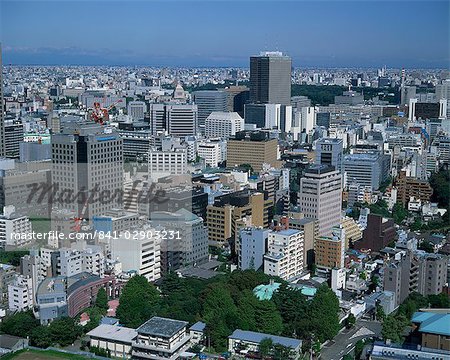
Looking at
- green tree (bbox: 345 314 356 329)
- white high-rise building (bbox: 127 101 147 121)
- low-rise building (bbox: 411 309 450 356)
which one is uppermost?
white high-rise building (bbox: 127 101 147 121)

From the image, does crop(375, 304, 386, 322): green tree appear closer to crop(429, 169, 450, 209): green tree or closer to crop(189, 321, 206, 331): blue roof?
crop(189, 321, 206, 331): blue roof

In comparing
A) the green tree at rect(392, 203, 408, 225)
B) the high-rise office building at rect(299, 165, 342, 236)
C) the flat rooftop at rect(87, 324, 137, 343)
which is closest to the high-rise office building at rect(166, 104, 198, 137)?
the green tree at rect(392, 203, 408, 225)

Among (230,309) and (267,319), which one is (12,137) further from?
(267,319)

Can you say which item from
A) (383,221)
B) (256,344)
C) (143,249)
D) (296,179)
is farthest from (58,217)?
(296,179)

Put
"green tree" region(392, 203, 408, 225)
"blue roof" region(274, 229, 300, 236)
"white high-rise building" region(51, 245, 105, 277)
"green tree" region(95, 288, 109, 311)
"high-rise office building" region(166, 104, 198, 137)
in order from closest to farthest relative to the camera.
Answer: "green tree" region(95, 288, 109, 311) → "white high-rise building" region(51, 245, 105, 277) → "blue roof" region(274, 229, 300, 236) → "green tree" region(392, 203, 408, 225) → "high-rise office building" region(166, 104, 198, 137)

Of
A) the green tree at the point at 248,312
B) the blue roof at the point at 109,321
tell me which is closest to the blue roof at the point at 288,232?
the green tree at the point at 248,312

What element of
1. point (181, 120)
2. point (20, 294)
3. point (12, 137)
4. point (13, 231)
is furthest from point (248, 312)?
point (181, 120)

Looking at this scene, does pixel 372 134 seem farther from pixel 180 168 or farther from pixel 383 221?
pixel 383 221

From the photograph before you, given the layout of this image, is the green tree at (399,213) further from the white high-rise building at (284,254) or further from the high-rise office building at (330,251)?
the white high-rise building at (284,254)
